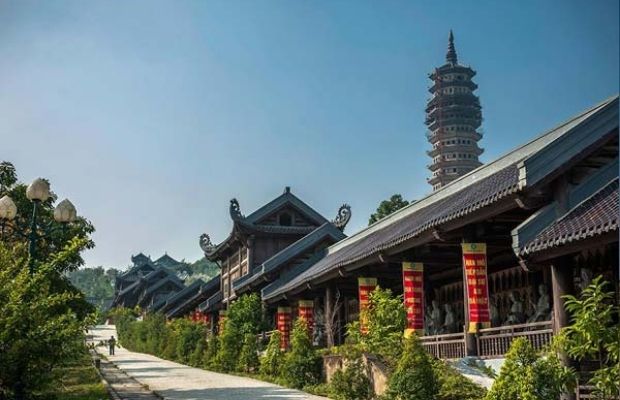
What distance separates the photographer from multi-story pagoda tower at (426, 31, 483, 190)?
284 feet

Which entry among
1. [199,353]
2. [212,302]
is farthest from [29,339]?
[212,302]

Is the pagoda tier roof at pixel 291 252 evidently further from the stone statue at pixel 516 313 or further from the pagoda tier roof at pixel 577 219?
the pagoda tier roof at pixel 577 219

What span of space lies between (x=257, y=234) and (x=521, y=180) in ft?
80.8

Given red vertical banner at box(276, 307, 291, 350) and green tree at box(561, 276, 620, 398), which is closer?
green tree at box(561, 276, 620, 398)

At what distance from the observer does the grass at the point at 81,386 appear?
52.1ft

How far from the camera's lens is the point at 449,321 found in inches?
798

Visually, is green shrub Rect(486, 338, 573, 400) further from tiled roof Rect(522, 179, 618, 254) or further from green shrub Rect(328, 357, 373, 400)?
green shrub Rect(328, 357, 373, 400)

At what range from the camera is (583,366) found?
11711 mm

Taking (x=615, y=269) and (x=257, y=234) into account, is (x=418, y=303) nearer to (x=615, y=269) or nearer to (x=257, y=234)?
(x=615, y=269)

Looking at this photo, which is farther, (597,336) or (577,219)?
(577,219)

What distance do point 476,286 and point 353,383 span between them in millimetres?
3357

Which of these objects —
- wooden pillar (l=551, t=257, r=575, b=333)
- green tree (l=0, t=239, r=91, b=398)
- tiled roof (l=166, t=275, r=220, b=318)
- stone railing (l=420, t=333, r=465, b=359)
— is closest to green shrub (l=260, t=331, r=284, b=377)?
stone railing (l=420, t=333, r=465, b=359)

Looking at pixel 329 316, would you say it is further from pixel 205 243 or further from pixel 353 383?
pixel 205 243

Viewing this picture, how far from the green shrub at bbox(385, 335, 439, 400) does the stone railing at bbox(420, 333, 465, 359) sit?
2.10 m
